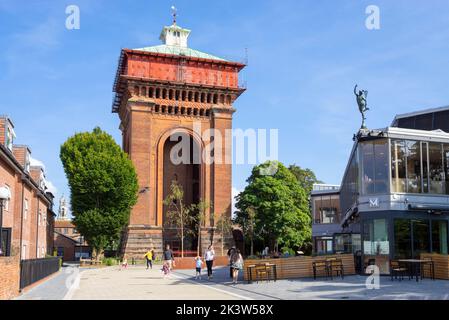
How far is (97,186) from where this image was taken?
52031 mm

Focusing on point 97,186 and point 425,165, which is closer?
point 425,165

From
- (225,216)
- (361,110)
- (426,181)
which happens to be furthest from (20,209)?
(225,216)

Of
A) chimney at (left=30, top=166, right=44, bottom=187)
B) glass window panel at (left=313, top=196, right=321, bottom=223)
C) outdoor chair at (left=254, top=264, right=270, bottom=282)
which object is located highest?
chimney at (left=30, top=166, right=44, bottom=187)

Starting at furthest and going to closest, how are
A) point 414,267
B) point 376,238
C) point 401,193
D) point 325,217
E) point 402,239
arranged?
point 325,217 → point 401,193 → point 376,238 → point 402,239 → point 414,267

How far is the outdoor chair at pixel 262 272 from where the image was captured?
81.1ft

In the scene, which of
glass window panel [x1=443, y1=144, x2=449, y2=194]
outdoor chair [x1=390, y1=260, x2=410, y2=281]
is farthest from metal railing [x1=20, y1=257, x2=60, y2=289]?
glass window panel [x1=443, y1=144, x2=449, y2=194]

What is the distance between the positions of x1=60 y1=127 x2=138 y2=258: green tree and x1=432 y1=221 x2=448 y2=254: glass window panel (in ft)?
108

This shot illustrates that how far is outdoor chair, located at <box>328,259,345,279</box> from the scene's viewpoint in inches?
974

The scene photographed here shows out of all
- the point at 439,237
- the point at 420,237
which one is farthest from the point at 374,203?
the point at 439,237

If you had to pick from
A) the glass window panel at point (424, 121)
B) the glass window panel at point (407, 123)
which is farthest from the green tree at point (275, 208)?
the glass window panel at point (424, 121)

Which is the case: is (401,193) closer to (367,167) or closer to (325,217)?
(367,167)

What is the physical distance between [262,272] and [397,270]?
5739mm

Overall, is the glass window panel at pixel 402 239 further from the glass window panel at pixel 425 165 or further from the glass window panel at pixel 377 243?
the glass window panel at pixel 425 165

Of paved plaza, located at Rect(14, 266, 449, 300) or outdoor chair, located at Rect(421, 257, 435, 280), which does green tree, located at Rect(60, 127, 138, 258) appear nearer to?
paved plaza, located at Rect(14, 266, 449, 300)
